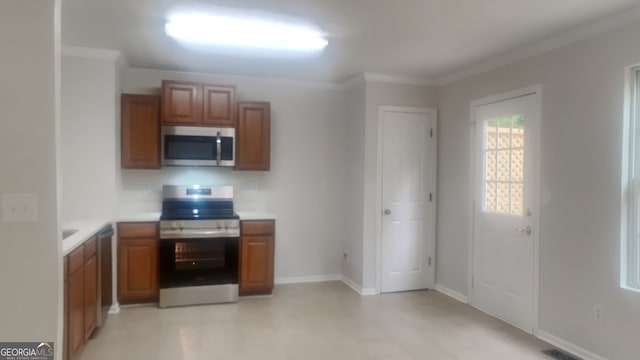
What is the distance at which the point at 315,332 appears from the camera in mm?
3693

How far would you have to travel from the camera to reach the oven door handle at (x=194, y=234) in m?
4.30

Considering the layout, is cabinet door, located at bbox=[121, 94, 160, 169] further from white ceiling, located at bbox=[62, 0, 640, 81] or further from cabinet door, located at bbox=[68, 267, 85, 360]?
cabinet door, located at bbox=[68, 267, 85, 360]

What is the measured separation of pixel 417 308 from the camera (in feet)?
14.4

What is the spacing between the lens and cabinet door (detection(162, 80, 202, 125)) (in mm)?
4492

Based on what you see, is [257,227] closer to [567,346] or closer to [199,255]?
[199,255]

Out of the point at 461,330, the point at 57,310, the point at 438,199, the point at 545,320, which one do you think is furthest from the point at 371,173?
the point at 57,310

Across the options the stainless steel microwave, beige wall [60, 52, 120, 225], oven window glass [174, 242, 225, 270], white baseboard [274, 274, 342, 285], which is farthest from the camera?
white baseboard [274, 274, 342, 285]

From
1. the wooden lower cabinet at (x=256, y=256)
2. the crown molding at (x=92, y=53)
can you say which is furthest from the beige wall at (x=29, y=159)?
the wooden lower cabinet at (x=256, y=256)

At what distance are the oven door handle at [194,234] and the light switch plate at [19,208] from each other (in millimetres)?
2422

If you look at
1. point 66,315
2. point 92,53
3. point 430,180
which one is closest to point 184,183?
point 92,53

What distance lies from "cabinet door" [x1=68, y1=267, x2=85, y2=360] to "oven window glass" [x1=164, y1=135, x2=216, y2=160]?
1902mm

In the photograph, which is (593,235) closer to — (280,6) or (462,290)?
(462,290)

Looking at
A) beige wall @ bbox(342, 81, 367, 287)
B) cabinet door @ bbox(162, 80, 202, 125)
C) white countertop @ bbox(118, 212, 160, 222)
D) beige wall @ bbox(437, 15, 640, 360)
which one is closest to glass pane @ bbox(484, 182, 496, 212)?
beige wall @ bbox(437, 15, 640, 360)

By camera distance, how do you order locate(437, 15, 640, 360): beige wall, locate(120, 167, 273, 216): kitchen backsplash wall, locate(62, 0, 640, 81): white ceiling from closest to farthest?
locate(62, 0, 640, 81): white ceiling → locate(437, 15, 640, 360): beige wall → locate(120, 167, 273, 216): kitchen backsplash wall
